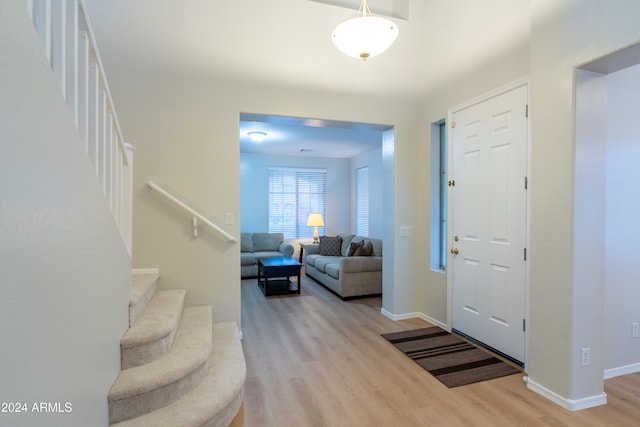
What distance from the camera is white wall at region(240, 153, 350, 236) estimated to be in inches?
289

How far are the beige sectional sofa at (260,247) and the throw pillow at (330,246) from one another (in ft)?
2.68

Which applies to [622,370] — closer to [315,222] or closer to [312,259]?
[312,259]

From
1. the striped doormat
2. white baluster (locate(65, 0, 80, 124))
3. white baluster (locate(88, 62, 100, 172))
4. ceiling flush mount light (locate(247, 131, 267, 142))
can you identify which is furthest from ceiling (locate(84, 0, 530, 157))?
the striped doormat

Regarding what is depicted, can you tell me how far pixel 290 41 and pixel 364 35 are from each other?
129cm

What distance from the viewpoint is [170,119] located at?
3109 mm

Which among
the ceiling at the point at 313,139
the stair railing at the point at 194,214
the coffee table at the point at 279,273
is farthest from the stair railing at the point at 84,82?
the coffee table at the point at 279,273

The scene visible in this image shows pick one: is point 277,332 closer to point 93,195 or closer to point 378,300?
point 378,300

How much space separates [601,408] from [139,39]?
4.61m

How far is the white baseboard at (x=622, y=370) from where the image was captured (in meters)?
2.54

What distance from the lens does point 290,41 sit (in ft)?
10.9

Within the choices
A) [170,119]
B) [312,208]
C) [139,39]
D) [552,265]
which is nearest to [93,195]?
[170,119]

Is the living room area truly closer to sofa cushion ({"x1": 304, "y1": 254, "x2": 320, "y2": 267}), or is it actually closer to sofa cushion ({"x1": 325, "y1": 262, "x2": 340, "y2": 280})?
sofa cushion ({"x1": 304, "y1": 254, "x2": 320, "y2": 267})

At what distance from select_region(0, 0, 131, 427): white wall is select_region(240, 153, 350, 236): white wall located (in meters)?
5.78

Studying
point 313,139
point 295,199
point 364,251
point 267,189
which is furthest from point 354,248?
point 267,189
